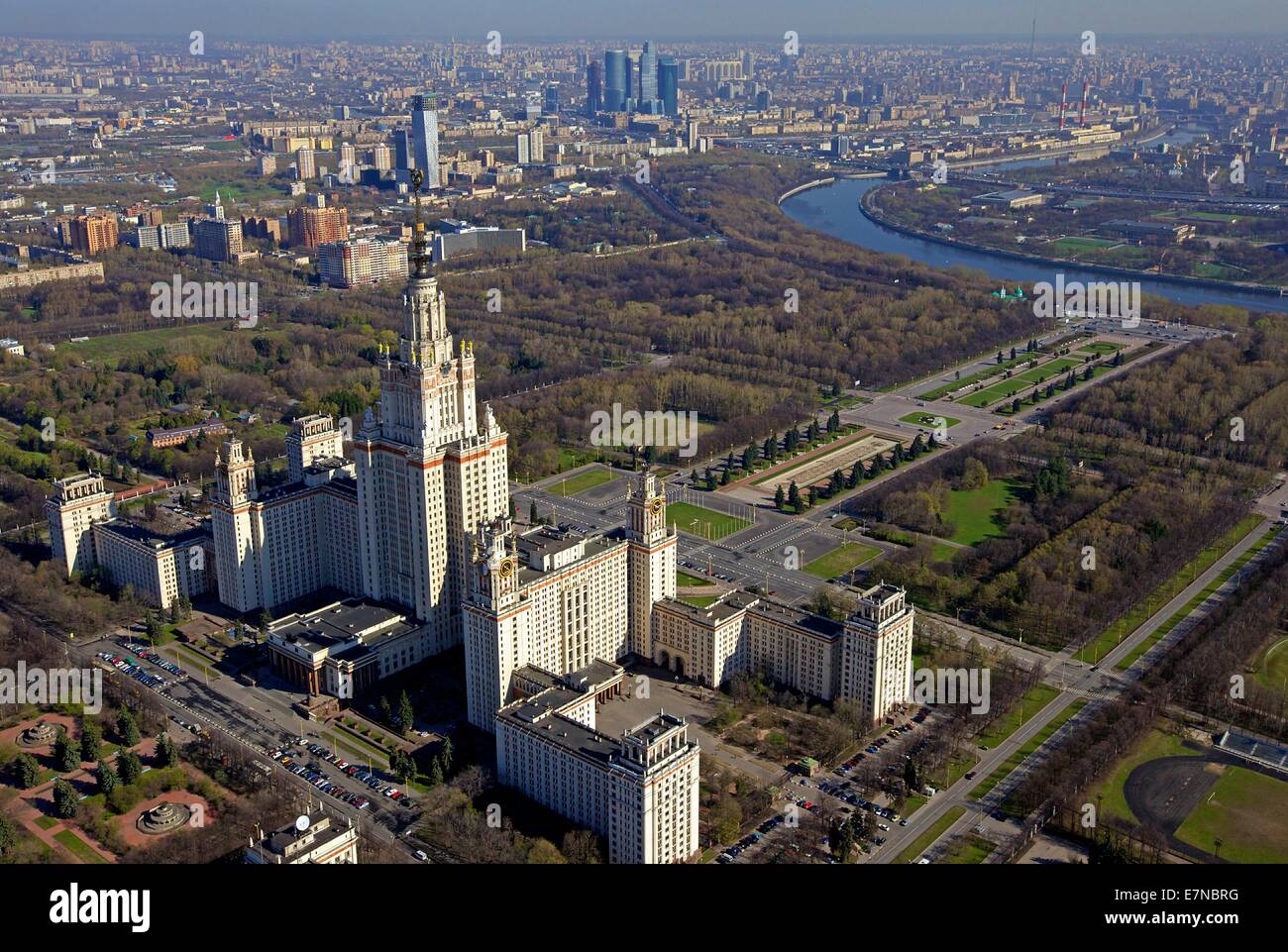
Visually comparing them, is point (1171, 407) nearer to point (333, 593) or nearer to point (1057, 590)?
point (1057, 590)

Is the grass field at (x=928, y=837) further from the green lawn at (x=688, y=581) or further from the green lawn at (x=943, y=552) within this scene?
the green lawn at (x=943, y=552)

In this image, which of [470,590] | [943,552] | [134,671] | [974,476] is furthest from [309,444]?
[974,476]

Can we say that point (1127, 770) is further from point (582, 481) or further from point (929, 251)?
point (929, 251)

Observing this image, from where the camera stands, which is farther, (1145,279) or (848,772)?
(1145,279)

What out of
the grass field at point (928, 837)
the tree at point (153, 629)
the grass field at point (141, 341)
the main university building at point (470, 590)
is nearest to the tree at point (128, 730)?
the main university building at point (470, 590)
